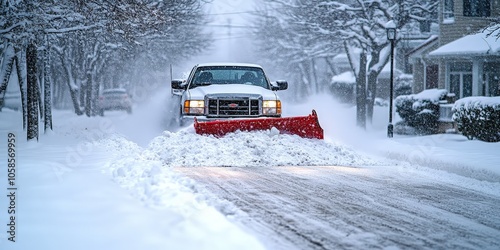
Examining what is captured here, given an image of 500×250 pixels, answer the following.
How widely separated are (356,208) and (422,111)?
765 inches

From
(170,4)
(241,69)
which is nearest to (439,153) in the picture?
(241,69)

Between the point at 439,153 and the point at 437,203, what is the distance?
249 inches

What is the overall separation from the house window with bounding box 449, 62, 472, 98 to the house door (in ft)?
17.2

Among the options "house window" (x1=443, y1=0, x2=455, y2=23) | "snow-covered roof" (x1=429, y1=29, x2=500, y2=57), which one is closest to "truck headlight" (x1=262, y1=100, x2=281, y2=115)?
"snow-covered roof" (x1=429, y1=29, x2=500, y2=57)

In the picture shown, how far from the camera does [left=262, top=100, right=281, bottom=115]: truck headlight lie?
45.5 ft

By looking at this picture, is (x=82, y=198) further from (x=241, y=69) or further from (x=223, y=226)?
(x=241, y=69)

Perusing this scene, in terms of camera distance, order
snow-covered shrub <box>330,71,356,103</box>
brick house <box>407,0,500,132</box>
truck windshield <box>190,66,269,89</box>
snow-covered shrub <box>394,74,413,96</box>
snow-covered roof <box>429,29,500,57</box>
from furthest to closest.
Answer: snow-covered shrub <box>330,71,356,103</box>, snow-covered shrub <box>394,74,413,96</box>, brick house <box>407,0,500,132</box>, snow-covered roof <box>429,29,500,57</box>, truck windshield <box>190,66,269,89</box>

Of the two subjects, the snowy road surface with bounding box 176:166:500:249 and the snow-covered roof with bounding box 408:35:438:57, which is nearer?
the snowy road surface with bounding box 176:166:500:249

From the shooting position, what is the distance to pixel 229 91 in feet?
45.0

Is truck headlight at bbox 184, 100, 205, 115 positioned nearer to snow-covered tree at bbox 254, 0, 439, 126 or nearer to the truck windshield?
the truck windshield

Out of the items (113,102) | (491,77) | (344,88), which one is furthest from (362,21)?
(344,88)

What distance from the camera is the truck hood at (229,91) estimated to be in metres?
13.6

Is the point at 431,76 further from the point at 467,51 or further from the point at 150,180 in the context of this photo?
the point at 150,180

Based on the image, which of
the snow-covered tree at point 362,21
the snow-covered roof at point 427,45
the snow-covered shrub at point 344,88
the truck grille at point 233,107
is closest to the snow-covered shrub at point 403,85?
the snow-covered shrub at point 344,88
